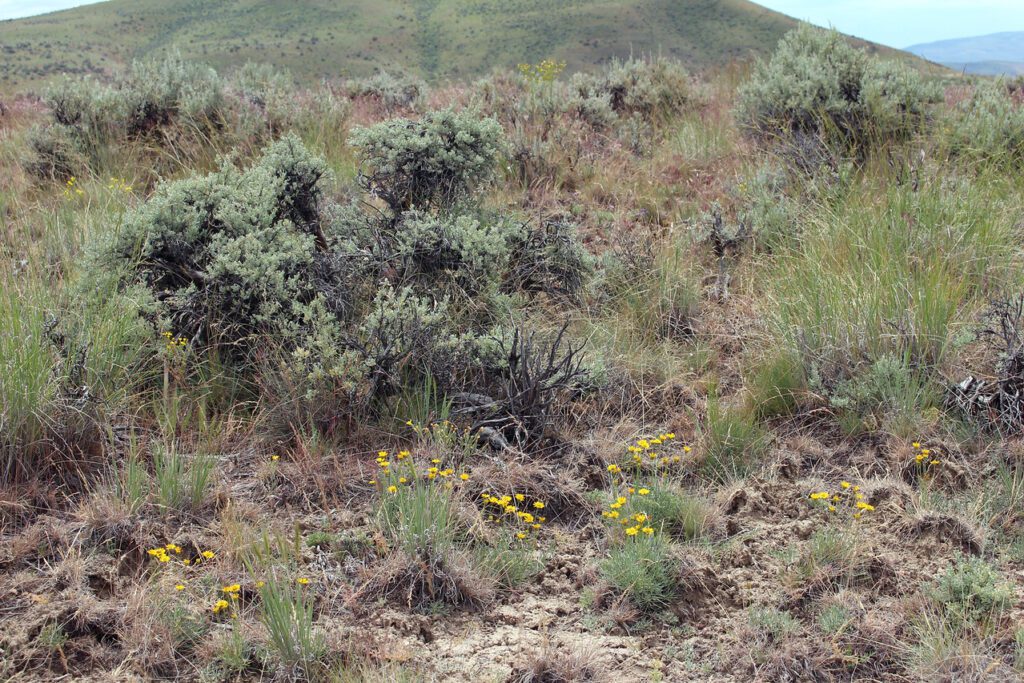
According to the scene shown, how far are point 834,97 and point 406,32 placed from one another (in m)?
117

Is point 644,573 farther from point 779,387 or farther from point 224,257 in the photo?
point 224,257

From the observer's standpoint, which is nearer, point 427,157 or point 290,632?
point 290,632

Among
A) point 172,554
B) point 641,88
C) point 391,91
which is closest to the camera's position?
point 172,554

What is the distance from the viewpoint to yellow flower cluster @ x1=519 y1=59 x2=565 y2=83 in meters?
8.69

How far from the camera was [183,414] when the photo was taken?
3773 mm

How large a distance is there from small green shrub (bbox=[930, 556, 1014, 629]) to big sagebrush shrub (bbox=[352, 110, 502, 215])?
3484mm

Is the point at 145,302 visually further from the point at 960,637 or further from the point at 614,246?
the point at 960,637

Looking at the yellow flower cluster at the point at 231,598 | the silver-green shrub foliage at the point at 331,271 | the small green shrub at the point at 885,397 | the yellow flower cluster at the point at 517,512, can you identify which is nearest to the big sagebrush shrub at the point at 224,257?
the silver-green shrub foliage at the point at 331,271

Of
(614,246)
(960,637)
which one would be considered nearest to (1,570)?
(960,637)

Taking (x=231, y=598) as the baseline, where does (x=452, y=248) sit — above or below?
above

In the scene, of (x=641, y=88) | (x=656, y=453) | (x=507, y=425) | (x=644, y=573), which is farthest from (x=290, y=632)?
(x=641, y=88)

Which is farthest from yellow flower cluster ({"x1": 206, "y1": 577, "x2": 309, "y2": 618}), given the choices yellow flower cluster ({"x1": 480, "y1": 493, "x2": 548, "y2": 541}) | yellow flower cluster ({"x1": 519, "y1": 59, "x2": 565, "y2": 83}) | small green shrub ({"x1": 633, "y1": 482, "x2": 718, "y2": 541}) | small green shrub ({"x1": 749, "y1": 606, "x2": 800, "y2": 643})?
yellow flower cluster ({"x1": 519, "y1": 59, "x2": 565, "y2": 83})

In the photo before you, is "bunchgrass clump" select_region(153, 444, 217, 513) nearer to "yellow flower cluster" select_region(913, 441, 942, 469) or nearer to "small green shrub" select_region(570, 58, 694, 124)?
"yellow flower cluster" select_region(913, 441, 942, 469)

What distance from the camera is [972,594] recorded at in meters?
2.60
